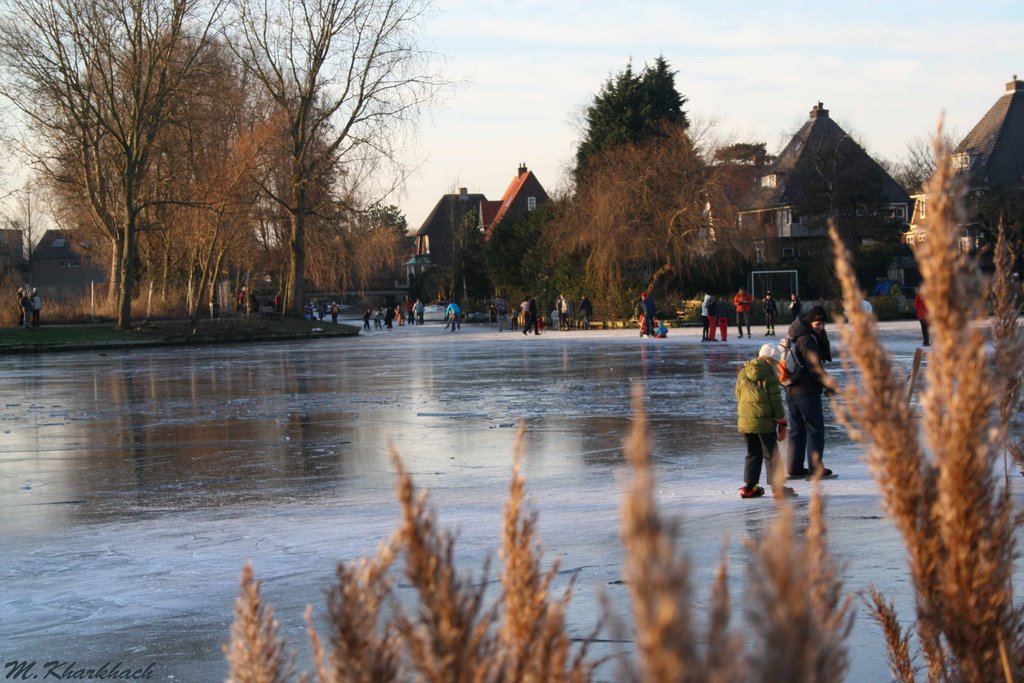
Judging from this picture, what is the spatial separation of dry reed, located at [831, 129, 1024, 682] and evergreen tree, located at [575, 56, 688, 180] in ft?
186

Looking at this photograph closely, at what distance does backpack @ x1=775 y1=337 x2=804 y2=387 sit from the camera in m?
11.4

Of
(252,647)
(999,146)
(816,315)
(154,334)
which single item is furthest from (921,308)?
(999,146)

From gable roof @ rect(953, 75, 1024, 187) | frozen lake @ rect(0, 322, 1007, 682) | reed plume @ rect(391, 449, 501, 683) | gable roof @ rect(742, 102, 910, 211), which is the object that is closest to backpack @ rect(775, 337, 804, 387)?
frozen lake @ rect(0, 322, 1007, 682)

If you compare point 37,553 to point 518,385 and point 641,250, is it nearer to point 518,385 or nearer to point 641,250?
point 518,385

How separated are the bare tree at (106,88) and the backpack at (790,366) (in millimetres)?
35681

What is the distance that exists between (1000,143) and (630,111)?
26.5 meters

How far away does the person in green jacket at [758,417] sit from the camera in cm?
1030

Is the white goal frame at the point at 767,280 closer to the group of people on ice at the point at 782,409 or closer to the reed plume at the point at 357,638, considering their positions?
the group of people on ice at the point at 782,409

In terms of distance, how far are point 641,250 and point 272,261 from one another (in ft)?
86.6

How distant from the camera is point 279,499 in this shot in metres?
10.5

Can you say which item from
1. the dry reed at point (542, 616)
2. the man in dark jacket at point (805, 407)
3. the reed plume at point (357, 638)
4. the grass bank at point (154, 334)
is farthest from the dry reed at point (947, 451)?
the grass bank at point (154, 334)

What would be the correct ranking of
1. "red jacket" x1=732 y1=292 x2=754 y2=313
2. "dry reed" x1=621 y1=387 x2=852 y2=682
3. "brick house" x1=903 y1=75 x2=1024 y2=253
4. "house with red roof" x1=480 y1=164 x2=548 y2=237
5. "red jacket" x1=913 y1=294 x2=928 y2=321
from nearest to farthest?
1. "dry reed" x1=621 y1=387 x2=852 y2=682
2. "red jacket" x1=913 y1=294 x2=928 y2=321
3. "red jacket" x1=732 y1=292 x2=754 y2=313
4. "brick house" x1=903 y1=75 x2=1024 y2=253
5. "house with red roof" x1=480 y1=164 x2=548 y2=237

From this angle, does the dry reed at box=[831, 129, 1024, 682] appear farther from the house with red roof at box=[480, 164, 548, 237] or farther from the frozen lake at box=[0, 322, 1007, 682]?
the house with red roof at box=[480, 164, 548, 237]

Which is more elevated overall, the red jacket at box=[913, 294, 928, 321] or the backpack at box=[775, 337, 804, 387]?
the red jacket at box=[913, 294, 928, 321]
